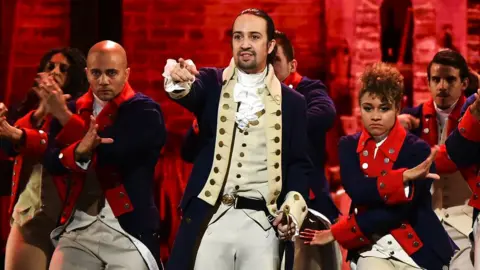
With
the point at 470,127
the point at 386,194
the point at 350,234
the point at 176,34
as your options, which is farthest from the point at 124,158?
the point at 176,34

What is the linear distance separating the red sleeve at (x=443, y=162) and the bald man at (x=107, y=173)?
1383mm

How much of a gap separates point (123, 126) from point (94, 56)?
0.40 meters

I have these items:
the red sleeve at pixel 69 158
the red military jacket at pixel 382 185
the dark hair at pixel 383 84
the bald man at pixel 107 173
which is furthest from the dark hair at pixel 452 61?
the red sleeve at pixel 69 158

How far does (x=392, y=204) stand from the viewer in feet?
14.6

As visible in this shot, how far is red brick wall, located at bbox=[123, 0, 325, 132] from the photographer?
6746 millimetres

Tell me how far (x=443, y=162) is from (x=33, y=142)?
2056 mm

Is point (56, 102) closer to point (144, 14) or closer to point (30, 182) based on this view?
point (30, 182)

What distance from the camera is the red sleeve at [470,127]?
4.39m

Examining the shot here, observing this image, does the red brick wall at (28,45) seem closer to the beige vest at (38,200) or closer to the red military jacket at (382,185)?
the beige vest at (38,200)

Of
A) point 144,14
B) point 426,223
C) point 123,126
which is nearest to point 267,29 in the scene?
point 123,126

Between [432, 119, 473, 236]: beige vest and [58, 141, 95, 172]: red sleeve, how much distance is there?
187 cm

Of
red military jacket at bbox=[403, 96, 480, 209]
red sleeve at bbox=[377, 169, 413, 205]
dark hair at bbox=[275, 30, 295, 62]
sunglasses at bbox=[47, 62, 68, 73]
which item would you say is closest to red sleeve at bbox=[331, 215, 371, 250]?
red sleeve at bbox=[377, 169, 413, 205]

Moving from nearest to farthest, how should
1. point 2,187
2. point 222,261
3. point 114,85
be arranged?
point 222,261, point 114,85, point 2,187

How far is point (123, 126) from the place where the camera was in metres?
4.63
